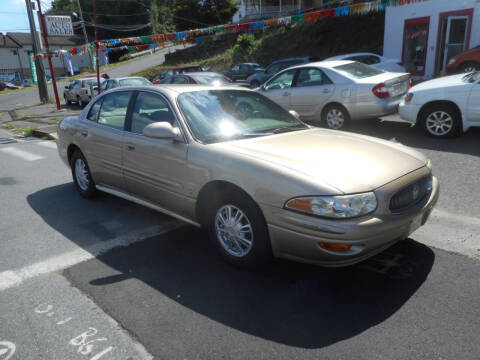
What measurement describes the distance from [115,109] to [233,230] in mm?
2415

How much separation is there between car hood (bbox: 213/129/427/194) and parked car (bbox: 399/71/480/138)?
12.7ft

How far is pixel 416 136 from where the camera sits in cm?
783

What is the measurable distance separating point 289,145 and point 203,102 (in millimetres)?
1072

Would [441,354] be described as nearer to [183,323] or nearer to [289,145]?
[183,323]

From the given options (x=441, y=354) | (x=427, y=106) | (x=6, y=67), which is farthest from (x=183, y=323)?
(x=6, y=67)

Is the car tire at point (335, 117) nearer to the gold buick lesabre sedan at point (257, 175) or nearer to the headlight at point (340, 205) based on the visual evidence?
the gold buick lesabre sedan at point (257, 175)

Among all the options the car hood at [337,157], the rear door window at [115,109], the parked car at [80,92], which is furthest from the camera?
the parked car at [80,92]

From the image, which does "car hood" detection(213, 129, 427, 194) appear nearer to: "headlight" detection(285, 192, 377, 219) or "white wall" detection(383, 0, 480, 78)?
"headlight" detection(285, 192, 377, 219)

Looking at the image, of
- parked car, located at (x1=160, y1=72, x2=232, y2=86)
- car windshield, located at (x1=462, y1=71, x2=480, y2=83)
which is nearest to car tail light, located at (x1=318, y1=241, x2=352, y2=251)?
car windshield, located at (x1=462, y1=71, x2=480, y2=83)

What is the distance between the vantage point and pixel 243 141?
12.2 feet

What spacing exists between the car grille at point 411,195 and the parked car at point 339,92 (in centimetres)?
487

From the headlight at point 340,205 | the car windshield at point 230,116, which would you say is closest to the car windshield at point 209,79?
the car windshield at point 230,116

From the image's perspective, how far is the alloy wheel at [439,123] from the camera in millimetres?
7262

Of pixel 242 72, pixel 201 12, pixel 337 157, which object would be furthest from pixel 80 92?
pixel 201 12
